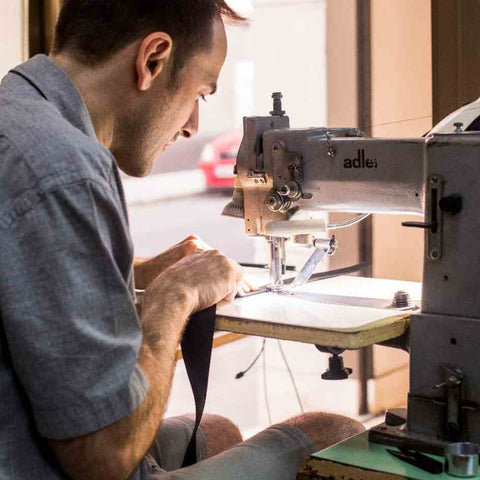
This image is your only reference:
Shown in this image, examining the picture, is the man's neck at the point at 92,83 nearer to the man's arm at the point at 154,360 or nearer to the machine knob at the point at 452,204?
the man's arm at the point at 154,360

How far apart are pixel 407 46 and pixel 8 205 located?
254cm

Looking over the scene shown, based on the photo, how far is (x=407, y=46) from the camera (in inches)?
131

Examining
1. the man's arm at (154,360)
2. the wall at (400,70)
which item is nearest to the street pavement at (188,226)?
the wall at (400,70)

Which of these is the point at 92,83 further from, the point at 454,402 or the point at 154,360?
the point at 454,402

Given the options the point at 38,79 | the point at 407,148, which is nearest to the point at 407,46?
the point at 407,148

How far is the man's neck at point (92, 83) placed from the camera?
4.12 feet

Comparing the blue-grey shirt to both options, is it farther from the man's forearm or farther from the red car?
the red car

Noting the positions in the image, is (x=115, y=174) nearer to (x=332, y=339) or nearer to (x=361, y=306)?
(x=332, y=339)

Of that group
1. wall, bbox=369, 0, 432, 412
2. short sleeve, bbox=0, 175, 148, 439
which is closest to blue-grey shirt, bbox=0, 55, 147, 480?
short sleeve, bbox=0, 175, 148, 439

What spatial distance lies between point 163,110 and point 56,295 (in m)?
0.42

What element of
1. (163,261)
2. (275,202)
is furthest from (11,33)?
(275,202)

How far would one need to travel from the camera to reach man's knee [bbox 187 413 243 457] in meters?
1.76

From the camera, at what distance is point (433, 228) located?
1.45 meters

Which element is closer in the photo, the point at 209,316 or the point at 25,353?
the point at 25,353
